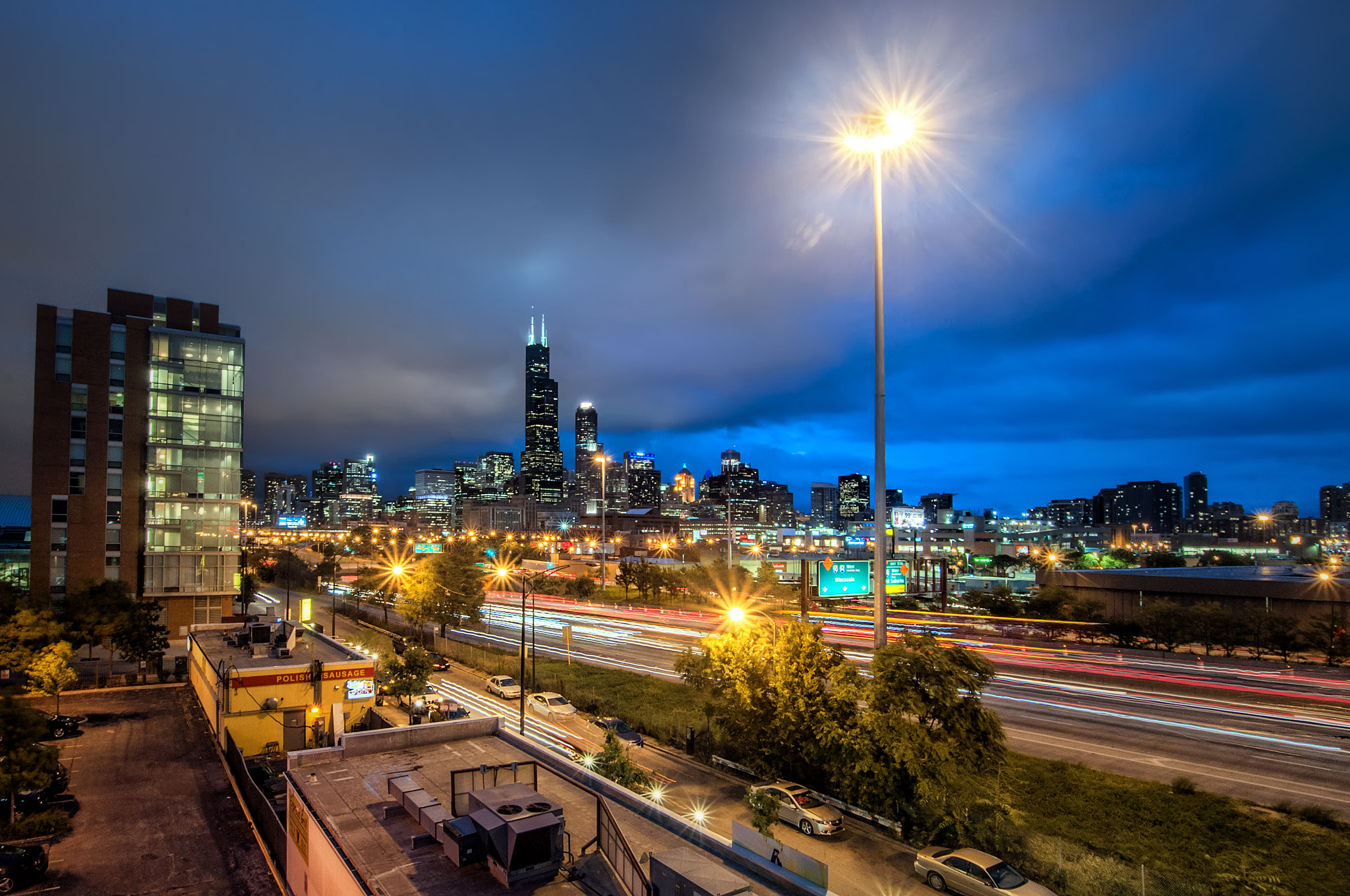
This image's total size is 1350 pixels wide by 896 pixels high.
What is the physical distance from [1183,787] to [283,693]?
35.8 metres

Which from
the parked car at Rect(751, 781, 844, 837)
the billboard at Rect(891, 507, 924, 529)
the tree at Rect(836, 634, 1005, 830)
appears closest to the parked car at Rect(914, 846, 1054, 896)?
the tree at Rect(836, 634, 1005, 830)

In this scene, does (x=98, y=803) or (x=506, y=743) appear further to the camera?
(x=98, y=803)

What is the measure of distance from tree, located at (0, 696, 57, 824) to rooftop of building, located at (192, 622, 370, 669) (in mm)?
10360

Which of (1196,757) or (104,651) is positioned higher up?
(1196,757)

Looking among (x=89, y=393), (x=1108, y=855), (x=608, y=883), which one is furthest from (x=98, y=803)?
(x=89, y=393)

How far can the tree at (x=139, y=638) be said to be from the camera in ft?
135

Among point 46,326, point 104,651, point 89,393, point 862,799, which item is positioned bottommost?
point 104,651

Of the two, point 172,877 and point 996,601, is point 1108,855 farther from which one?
point 996,601

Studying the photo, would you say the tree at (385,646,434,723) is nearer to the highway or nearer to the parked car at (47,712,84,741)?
the highway

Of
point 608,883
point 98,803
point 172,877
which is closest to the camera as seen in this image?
point 608,883

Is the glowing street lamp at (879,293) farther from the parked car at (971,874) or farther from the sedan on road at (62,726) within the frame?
the sedan on road at (62,726)

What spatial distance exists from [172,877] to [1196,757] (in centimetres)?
3432

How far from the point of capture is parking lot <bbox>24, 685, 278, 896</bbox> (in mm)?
19156

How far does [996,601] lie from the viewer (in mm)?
64438
